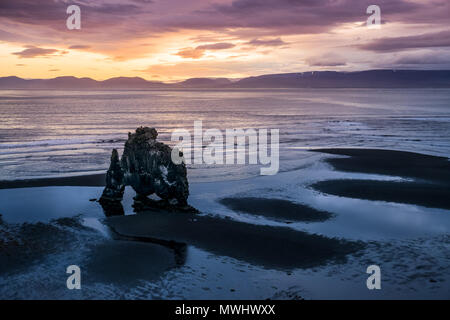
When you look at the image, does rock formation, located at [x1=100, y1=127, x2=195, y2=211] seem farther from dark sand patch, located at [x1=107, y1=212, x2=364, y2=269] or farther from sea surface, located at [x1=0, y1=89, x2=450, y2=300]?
dark sand patch, located at [x1=107, y1=212, x2=364, y2=269]

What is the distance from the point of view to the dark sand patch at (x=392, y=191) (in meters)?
29.1

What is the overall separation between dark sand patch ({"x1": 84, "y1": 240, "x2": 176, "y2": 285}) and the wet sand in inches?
614

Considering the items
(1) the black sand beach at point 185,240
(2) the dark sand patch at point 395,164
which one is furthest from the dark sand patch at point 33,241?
(2) the dark sand patch at point 395,164

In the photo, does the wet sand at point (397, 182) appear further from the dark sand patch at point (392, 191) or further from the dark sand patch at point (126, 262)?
the dark sand patch at point (126, 262)

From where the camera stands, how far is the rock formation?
26.9 m

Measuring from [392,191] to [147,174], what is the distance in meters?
17.6

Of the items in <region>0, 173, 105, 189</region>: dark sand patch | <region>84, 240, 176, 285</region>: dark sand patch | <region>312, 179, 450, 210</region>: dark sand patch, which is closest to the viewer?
<region>84, 240, 176, 285</region>: dark sand patch

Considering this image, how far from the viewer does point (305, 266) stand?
62.1ft

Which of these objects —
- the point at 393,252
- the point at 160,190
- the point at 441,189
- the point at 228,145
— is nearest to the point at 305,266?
the point at 393,252

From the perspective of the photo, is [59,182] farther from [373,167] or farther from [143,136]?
[373,167]

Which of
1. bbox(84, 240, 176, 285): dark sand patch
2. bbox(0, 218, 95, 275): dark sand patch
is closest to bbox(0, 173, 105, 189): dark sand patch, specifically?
bbox(0, 218, 95, 275): dark sand patch

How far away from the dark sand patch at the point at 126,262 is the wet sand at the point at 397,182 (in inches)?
614

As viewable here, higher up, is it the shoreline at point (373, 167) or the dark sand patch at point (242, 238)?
the shoreline at point (373, 167)
